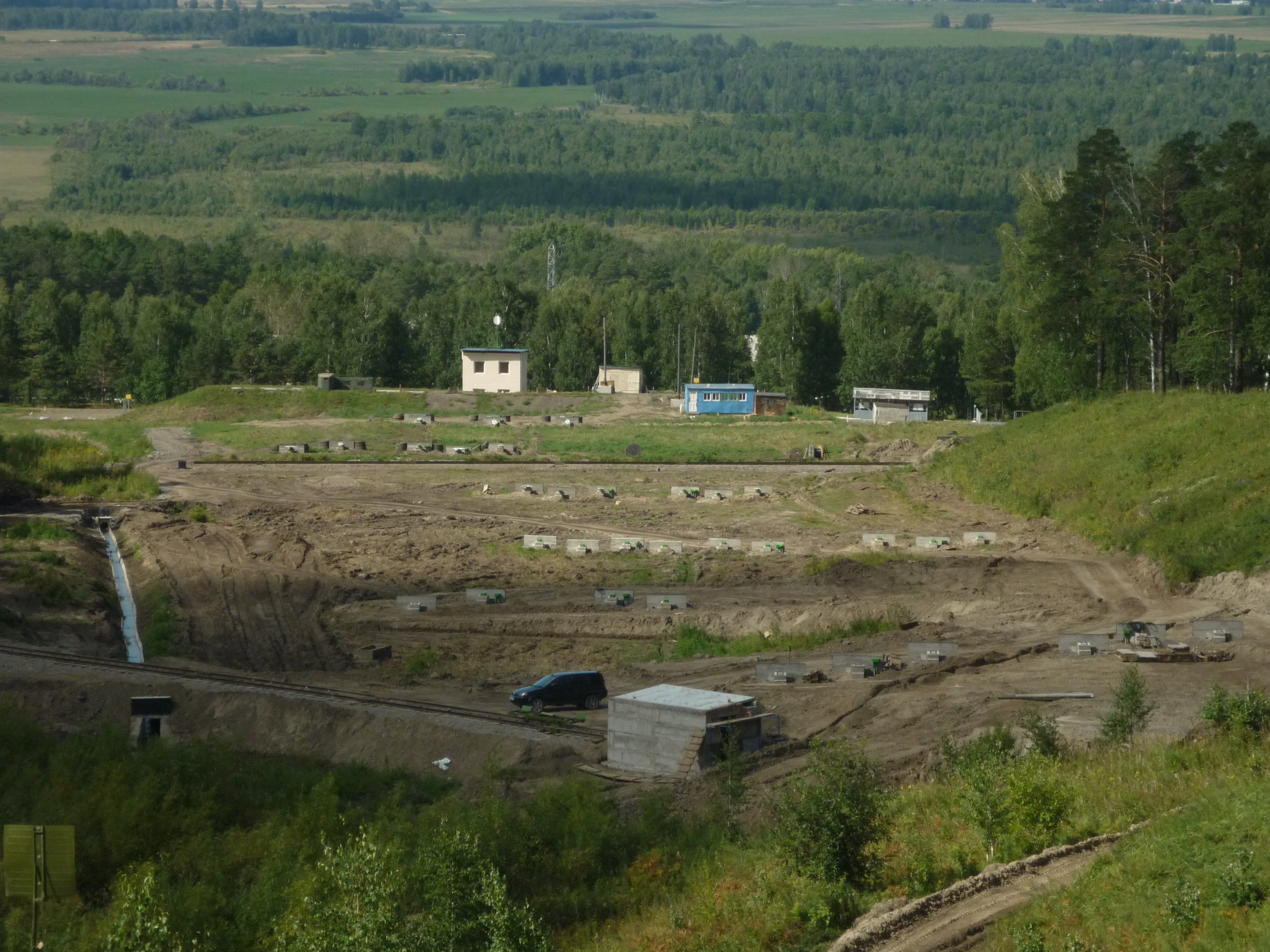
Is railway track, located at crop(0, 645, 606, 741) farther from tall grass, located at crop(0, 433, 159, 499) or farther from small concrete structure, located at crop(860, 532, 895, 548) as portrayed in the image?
tall grass, located at crop(0, 433, 159, 499)

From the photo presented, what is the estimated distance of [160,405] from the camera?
101562 millimetres

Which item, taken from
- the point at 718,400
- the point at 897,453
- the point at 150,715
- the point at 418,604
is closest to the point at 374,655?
the point at 418,604

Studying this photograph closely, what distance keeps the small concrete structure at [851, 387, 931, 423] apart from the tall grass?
45714mm

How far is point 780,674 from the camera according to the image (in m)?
37.5

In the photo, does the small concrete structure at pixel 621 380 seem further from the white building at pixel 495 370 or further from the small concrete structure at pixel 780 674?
the small concrete structure at pixel 780 674

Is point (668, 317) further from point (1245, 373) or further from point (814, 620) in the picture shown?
point (814, 620)

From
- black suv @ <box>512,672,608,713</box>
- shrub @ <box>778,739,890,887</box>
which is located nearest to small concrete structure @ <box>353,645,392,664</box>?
black suv @ <box>512,672,608,713</box>

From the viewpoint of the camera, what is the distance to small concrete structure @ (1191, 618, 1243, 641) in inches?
1606

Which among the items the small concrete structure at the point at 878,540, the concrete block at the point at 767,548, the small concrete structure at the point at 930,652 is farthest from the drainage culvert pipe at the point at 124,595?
the small concrete structure at the point at 878,540

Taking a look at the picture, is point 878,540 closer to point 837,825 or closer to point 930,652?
point 930,652

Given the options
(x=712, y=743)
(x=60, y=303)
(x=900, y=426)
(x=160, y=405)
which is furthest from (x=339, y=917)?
(x=60, y=303)

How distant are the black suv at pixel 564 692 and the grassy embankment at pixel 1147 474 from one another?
20030 millimetres

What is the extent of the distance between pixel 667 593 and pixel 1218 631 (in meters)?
15.6

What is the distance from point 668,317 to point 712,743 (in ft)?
303
